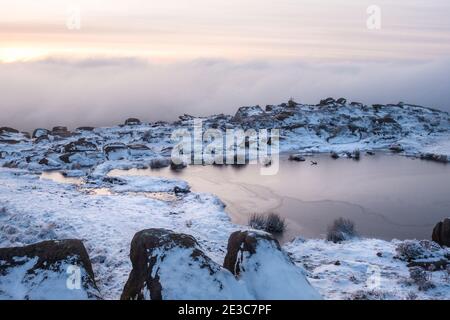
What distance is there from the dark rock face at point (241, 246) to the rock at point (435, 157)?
59.3 meters

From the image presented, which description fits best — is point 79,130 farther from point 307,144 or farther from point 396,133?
point 396,133

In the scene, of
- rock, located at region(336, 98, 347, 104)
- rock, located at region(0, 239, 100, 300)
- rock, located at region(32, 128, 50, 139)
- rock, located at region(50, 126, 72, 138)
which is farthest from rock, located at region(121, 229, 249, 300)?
rock, located at region(336, 98, 347, 104)

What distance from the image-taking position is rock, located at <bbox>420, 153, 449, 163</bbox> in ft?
213

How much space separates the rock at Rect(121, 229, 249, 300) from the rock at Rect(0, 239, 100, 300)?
4.89 feet

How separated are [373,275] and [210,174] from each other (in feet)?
120

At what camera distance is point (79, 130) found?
99562 millimetres

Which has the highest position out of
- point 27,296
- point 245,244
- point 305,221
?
point 245,244

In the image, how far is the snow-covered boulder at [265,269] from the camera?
12703mm

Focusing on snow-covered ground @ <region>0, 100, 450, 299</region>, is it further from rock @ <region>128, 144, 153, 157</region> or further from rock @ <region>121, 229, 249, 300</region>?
rock @ <region>121, 229, 249, 300</region>

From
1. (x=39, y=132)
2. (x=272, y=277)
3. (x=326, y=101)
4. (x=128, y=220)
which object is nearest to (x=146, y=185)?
(x=128, y=220)

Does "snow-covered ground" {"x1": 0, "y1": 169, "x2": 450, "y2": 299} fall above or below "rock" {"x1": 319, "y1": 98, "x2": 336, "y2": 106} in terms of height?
below

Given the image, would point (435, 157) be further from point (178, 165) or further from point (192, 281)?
point (192, 281)

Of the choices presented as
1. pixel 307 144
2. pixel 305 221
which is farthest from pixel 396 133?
pixel 305 221
